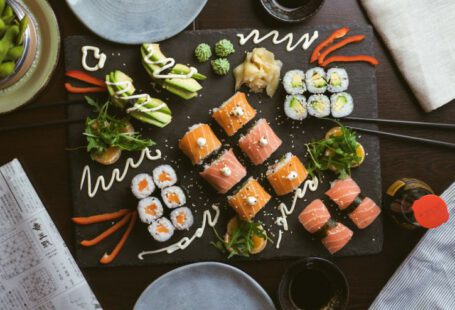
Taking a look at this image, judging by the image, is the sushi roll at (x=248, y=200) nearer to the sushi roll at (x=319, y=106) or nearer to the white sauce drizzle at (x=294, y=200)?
the white sauce drizzle at (x=294, y=200)

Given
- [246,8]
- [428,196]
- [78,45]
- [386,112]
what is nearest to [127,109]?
[78,45]

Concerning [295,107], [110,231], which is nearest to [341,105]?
[295,107]

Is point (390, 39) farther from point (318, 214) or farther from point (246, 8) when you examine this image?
point (318, 214)

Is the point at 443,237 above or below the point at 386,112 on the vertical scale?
below

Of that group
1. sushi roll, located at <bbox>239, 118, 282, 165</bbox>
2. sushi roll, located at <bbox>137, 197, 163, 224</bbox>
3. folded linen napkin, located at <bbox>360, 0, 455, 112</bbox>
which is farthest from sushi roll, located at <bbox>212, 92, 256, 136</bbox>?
folded linen napkin, located at <bbox>360, 0, 455, 112</bbox>

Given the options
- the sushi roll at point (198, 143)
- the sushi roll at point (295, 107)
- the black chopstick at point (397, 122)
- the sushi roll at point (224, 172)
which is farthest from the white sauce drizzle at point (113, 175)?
the black chopstick at point (397, 122)

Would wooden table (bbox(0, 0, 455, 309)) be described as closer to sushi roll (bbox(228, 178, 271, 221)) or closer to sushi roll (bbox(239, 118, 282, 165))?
sushi roll (bbox(228, 178, 271, 221))
